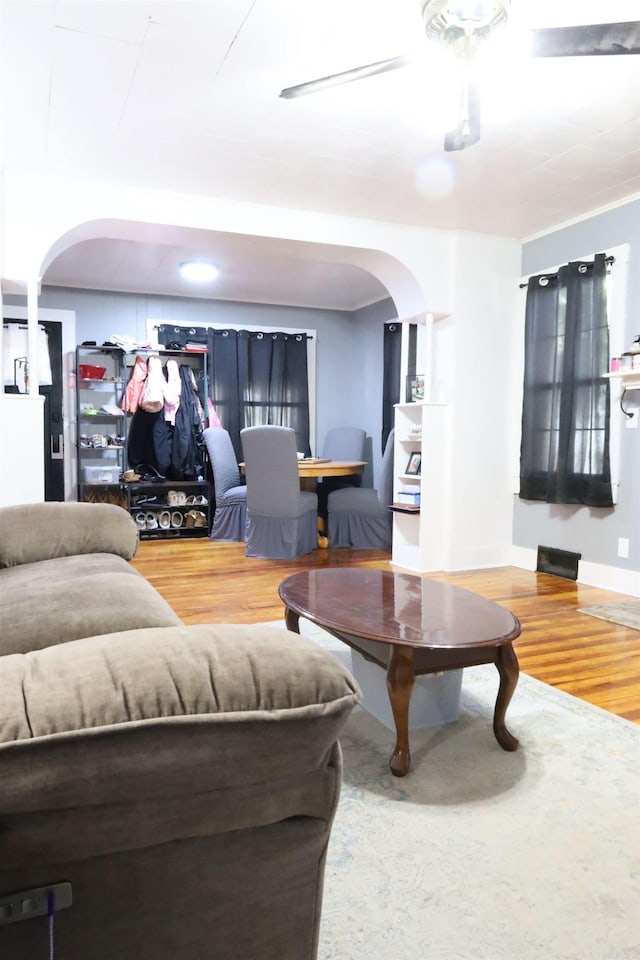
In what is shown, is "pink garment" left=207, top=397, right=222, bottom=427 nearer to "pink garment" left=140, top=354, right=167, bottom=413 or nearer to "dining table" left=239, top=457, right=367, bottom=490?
"pink garment" left=140, top=354, right=167, bottom=413

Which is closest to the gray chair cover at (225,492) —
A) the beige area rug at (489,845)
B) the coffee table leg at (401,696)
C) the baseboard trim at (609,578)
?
the baseboard trim at (609,578)

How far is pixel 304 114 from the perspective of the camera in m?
2.93

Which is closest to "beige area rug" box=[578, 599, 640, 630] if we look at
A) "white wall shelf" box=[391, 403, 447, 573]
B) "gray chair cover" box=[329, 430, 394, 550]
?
"white wall shelf" box=[391, 403, 447, 573]

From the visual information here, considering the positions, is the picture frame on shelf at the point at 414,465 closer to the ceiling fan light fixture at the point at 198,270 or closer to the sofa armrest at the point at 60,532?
the ceiling fan light fixture at the point at 198,270

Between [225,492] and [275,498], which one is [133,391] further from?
[275,498]

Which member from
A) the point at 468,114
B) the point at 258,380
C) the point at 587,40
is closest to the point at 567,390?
the point at 468,114

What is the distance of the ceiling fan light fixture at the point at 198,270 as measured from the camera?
5.45m

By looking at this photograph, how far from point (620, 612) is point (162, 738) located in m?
3.42

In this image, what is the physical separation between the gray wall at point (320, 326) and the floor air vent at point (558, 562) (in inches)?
105

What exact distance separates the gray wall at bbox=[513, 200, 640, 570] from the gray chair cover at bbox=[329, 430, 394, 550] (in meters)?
1.16

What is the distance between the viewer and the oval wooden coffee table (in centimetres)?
179

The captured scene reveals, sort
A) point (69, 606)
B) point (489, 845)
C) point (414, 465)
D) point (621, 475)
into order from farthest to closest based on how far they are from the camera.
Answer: point (414, 465) < point (621, 475) < point (69, 606) < point (489, 845)

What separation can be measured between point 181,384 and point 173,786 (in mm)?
5848

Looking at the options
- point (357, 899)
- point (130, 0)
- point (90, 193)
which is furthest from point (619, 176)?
point (357, 899)
